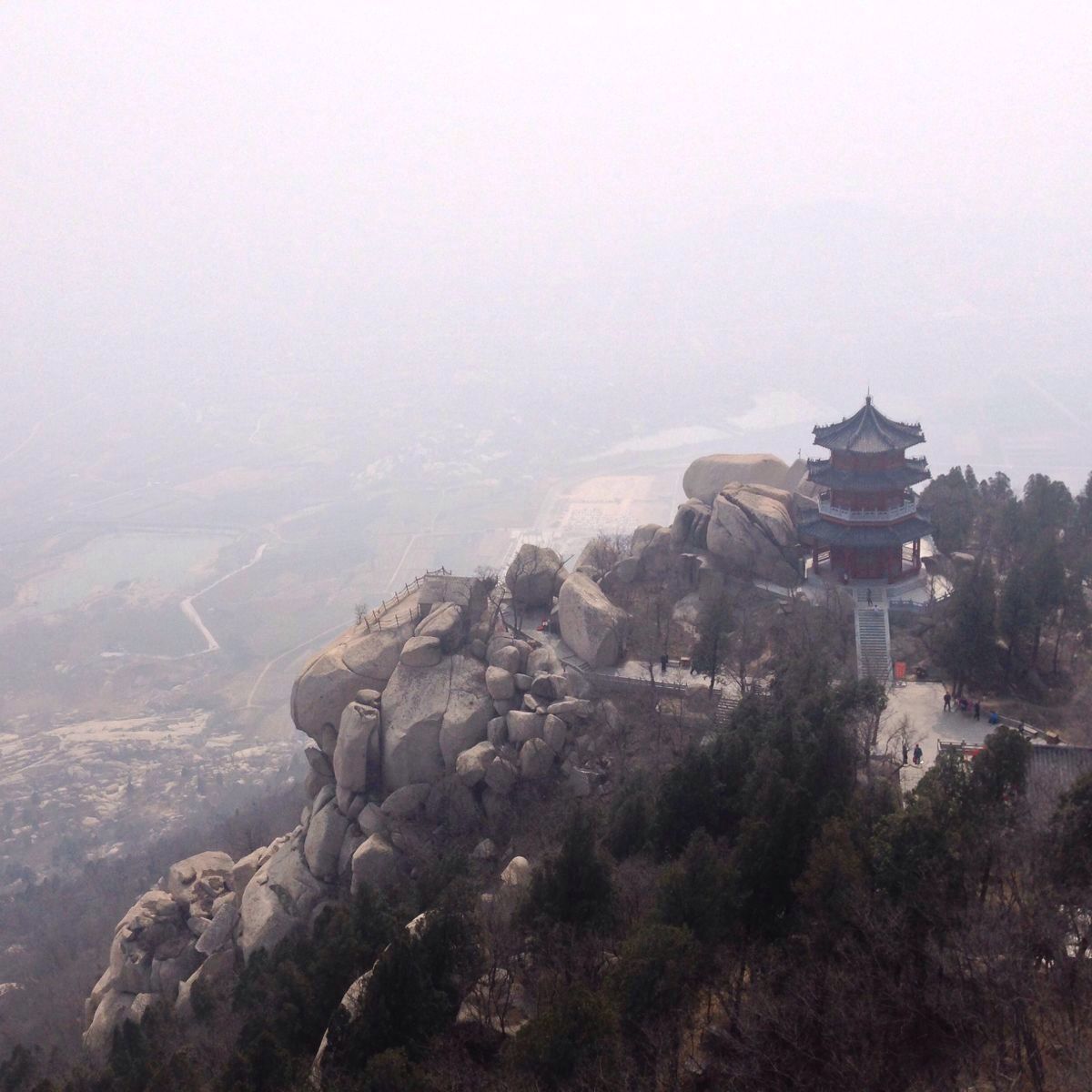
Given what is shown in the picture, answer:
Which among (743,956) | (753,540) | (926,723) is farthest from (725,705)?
(743,956)

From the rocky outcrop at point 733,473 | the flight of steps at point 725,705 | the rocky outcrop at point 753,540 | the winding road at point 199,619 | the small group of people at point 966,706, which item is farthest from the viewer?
the winding road at point 199,619

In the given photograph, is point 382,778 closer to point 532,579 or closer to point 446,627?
point 446,627

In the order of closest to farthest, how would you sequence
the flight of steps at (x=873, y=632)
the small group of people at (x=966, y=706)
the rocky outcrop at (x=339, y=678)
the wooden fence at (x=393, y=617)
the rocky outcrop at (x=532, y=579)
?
the small group of people at (x=966, y=706)
the rocky outcrop at (x=339, y=678)
the flight of steps at (x=873, y=632)
the wooden fence at (x=393, y=617)
the rocky outcrop at (x=532, y=579)

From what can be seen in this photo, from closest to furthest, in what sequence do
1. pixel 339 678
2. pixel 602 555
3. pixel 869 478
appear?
1. pixel 339 678
2. pixel 869 478
3. pixel 602 555

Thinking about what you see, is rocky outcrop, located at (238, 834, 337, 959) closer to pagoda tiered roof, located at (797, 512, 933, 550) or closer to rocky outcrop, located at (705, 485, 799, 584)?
rocky outcrop, located at (705, 485, 799, 584)

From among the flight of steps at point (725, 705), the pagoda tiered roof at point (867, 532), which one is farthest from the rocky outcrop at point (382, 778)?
the pagoda tiered roof at point (867, 532)

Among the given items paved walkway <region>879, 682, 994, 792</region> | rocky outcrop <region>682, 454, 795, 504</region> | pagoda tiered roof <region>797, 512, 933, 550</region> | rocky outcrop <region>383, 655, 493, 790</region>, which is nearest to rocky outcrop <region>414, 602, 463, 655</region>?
rocky outcrop <region>383, 655, 493, 790</region>

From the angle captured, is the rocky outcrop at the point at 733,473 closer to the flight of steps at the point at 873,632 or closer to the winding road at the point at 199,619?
the flight of steps at the point at 873,632

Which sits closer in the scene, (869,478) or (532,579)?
(532,579)
